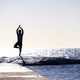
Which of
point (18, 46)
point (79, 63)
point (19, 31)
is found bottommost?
point (79, 63)

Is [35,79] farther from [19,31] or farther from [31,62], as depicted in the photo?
[31,62]

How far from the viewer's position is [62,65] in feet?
149

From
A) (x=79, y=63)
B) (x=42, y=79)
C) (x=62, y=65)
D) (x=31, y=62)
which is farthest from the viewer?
(x=79, y=63)

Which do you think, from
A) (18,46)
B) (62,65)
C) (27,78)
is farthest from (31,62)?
(27,78)

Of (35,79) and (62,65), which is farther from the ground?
(35,79)

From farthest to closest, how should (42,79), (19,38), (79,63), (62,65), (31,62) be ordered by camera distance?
(79,63) → (62,65) → (31,62) → (19,38) → (42,79)

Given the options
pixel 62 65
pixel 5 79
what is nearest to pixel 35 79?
pixel 5 79

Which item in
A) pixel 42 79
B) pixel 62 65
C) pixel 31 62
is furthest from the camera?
pixel 62 65

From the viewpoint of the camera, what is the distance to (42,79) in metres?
3.93

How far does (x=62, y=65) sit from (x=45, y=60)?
234 inches

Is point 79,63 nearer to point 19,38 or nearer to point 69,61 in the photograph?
point 69,61

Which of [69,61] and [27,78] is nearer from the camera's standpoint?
[27,78]

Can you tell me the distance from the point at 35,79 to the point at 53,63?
37.8m

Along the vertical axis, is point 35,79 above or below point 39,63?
above
